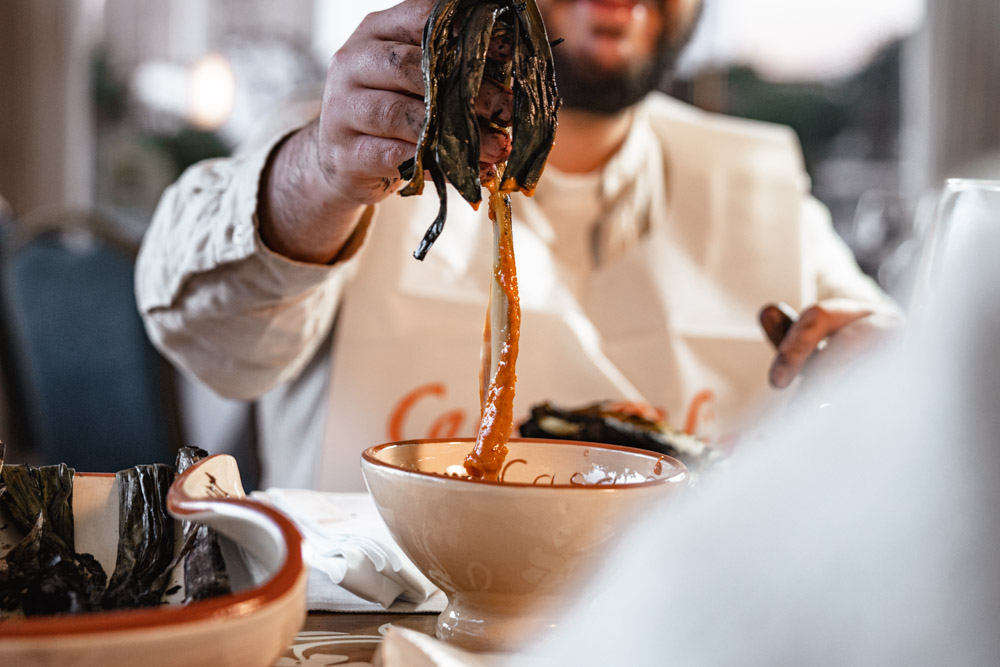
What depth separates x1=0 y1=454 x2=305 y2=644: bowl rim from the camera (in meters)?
0.20

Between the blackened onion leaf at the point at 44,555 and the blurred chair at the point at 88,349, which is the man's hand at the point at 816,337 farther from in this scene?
the blurred chair at the point at 88,349

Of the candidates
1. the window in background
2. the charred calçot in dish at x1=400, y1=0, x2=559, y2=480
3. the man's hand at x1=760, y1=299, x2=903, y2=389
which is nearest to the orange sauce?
the charred calçot in dish at x1=400, y1=0, x2=559, y2=480

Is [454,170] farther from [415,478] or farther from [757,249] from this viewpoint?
[757,249]

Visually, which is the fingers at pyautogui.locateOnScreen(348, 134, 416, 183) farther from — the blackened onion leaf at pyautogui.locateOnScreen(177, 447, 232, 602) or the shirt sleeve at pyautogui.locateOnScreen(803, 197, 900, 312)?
the shirt sleeve at pyautogui.locateOnScreen(803, 197, 900, 312)

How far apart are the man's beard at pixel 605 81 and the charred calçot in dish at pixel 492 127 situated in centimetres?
80

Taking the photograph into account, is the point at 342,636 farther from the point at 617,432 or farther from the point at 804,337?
Answer: the point at 804,337

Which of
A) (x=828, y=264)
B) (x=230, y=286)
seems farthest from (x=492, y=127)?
(x=828, y=264)

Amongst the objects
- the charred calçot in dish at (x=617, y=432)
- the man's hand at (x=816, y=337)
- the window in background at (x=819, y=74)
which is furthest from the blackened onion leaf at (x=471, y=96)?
the window in background at (x=819, y=74)

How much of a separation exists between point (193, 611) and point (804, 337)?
0.57m

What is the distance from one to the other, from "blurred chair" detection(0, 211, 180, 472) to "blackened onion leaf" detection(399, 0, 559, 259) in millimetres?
1231

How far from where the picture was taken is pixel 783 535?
0.27 metres

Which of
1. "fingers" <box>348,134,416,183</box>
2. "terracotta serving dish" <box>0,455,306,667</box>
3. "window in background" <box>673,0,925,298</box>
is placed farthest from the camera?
"window in background" <box>673,0,925,298</box>

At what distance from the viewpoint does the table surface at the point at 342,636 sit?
334 mm

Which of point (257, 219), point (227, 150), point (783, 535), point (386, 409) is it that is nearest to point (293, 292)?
point (257, 219)
